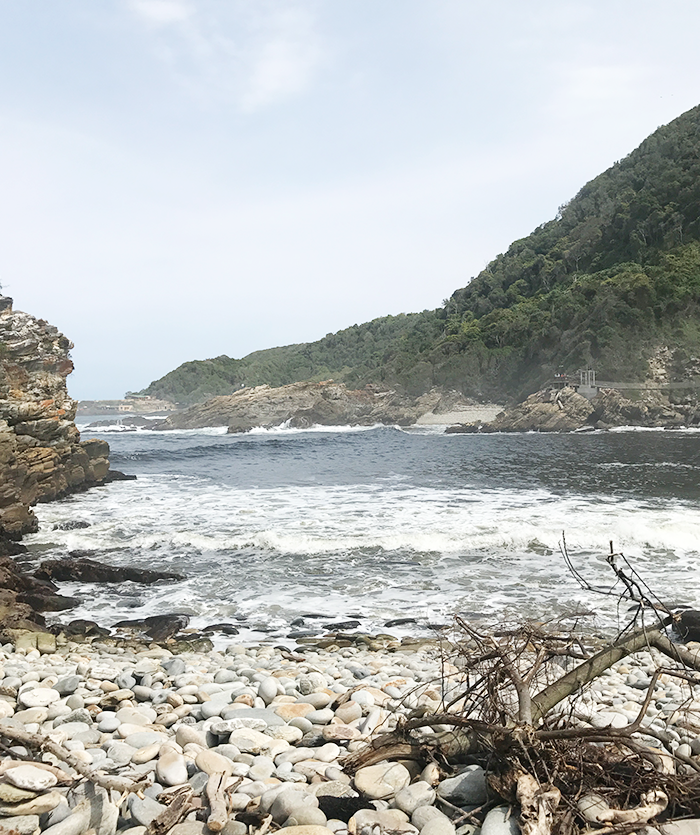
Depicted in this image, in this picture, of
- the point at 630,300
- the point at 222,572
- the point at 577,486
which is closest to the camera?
the point at 222,572

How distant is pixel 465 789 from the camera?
104 inches

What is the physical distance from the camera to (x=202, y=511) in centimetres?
1664

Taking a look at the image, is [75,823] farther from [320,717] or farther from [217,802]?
[320,717]

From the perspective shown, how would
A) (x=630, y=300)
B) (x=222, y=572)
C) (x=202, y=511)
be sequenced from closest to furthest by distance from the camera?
(x=222, y=572) → (x=202, y=511) → (x=630, y=300)

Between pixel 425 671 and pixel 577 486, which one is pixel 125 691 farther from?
pixel 577 486

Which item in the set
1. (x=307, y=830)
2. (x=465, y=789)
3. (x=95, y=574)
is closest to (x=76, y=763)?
(x=307, y=830)

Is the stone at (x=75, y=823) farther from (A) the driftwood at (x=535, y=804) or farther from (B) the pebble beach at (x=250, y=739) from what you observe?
(A) the driftwood at (x=535, y=804)

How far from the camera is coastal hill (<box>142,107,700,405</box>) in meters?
63.8

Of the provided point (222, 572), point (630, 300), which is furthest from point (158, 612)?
point (630, 300)

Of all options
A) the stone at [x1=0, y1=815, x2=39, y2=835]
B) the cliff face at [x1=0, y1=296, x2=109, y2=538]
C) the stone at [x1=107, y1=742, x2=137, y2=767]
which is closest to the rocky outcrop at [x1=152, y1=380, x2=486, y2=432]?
the cliff face at [x1=0, y1=296, x2=109, y2=538]

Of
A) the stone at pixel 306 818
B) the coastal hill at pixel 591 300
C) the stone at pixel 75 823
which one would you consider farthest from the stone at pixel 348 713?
the coastal hill at pixel 591 300

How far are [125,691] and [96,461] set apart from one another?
20913 millimetres

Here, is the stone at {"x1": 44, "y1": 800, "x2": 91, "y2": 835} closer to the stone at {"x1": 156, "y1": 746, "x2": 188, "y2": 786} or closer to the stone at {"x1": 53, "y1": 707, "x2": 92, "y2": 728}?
the stone at {"x1": 156, "y1": 746, "x2": 188, "y2": 786}

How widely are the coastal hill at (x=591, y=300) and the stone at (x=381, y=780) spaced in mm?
65017
